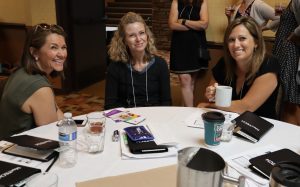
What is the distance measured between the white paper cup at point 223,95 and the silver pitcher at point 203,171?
0.92 m

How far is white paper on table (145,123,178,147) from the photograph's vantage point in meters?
1.47

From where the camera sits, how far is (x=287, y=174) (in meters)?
0.83

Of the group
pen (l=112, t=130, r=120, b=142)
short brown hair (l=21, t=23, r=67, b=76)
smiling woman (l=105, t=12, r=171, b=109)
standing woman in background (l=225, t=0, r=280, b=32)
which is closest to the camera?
pen (l=112, t=130, r=120, b=142)

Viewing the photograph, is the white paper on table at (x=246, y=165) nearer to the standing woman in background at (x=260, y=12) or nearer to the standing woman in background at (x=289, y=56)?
the standing woman in background at (x=289, y=56)

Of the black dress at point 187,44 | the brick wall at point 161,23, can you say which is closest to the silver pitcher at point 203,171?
the black dress at point 187,44

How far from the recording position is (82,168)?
4.29ft

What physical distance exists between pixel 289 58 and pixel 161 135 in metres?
1.52

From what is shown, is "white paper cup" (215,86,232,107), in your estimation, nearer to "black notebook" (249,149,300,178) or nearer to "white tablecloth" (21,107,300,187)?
"white tablecloth" (21,107,300,187)

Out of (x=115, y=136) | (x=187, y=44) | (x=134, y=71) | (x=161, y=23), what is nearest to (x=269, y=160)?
(x=115, y=136)

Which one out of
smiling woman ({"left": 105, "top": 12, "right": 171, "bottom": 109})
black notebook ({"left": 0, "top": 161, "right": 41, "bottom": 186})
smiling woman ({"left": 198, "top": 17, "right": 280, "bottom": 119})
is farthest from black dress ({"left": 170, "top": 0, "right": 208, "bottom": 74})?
black notebook ({"left": 0, "top": 161, "right": 41, "bottom": 186})

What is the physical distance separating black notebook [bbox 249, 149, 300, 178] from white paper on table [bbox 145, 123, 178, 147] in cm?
34

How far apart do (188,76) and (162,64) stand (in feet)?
3.78

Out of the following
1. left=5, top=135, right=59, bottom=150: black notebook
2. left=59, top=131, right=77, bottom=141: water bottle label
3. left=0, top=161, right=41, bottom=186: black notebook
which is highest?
left=59, top=131, right=77, bottom=141: water bottle label

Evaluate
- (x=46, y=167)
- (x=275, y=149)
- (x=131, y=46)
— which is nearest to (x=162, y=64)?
(x=131, y=46)
